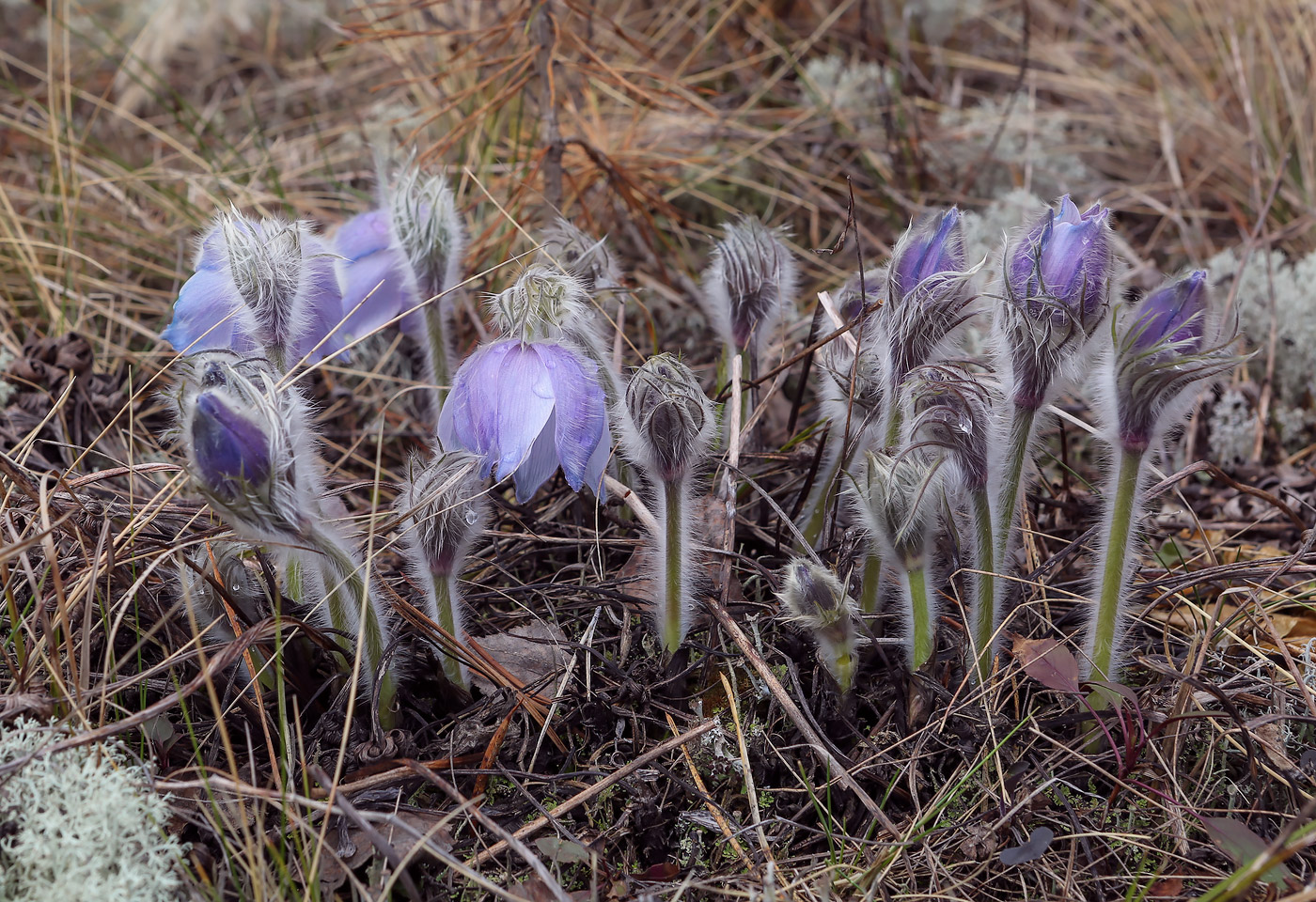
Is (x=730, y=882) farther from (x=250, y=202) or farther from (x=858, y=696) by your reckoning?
(x=250, y=202)

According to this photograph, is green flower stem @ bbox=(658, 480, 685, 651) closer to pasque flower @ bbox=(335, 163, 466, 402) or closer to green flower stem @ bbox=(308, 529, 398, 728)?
green flower stem @ bbox=(308, 529, 398, 728)

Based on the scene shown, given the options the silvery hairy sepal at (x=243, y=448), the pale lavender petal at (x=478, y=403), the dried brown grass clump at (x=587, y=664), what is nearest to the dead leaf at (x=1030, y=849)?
the dried brown grass clump at (x=587, y=664)

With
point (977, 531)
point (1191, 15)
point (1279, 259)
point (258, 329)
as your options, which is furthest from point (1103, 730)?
point (1191, 15)

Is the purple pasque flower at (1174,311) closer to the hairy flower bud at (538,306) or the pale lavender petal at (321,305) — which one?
the hairy flower bud at (538,306)

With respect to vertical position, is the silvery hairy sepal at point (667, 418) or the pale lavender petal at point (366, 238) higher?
the pale lavender petal at point (366, 238)

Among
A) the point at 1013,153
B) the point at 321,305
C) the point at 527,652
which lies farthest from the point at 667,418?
the point at 1013,153
